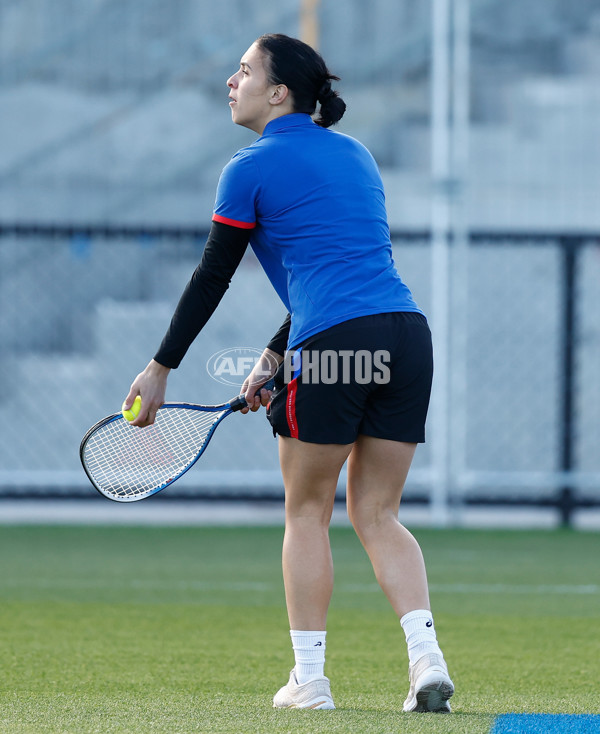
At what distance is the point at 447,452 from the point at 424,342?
204 inches

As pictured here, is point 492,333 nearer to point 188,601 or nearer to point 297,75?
point 188,601

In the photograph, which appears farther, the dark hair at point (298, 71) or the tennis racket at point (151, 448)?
the tennis racket at point (151, 448)

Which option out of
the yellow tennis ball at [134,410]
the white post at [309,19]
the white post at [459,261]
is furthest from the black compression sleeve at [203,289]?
the white post at [309,19]

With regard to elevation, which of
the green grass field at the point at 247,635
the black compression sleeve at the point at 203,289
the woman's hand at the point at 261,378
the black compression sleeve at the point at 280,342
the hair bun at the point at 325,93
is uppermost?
the hair bun at the point at 325,93

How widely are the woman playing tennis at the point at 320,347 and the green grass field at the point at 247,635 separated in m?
0.27

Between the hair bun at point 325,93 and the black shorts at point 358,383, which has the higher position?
the hair bun at point 325,93

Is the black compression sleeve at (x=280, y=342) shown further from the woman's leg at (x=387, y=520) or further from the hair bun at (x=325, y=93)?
the hair bun at (x=325, y=93)

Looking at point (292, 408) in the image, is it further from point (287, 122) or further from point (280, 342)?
point (287, 122)

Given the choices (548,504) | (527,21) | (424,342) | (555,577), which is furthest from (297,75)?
(527,21)

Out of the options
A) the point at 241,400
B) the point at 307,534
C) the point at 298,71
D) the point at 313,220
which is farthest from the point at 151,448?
the point at 298,71

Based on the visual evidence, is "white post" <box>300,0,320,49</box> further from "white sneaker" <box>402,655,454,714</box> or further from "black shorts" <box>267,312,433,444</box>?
"white sneaker" <box>402,655,454,714</box>

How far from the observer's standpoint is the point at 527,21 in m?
9.90

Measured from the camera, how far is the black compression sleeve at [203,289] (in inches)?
127

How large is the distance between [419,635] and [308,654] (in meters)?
0.27
